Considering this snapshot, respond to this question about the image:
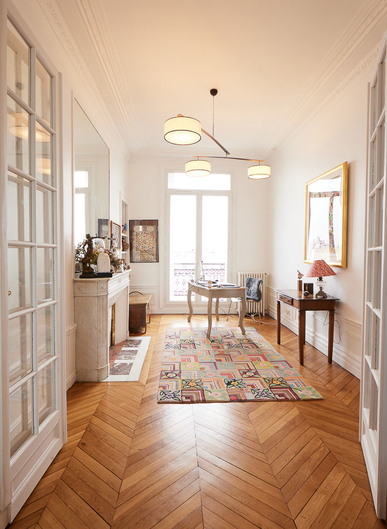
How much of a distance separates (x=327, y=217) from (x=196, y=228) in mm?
3110

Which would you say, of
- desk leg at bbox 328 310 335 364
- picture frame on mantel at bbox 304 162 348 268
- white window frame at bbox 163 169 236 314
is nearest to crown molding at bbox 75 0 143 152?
white window frame at bbox 163 169 236 314

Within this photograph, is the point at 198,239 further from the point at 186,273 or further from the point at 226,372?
the point at 226,372

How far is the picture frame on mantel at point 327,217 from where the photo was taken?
357 centimetres

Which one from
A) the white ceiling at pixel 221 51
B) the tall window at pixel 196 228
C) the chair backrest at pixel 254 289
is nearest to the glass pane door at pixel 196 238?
the tall window at pixel 196 228

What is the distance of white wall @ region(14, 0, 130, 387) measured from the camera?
2225 millimetres

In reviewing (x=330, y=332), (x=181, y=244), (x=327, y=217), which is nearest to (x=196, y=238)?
(x=181, y=244)

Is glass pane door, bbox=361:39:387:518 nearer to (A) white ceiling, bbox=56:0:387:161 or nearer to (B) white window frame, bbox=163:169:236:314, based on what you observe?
(A) white ceiling, bbox=56:0:387:161

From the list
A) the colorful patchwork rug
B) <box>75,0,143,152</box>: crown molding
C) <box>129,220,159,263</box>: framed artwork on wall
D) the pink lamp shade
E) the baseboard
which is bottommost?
the colorful patchwork rug

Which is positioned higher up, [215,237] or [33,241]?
[215,237]

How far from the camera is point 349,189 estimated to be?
3.51 meters

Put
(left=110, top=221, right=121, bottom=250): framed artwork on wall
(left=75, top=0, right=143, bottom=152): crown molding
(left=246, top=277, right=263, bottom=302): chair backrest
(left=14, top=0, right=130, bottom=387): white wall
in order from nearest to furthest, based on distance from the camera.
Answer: (left=14, top=0, right=130, bottom=387): white wall, (left=75, top=0, right=143, bottom=152): crown molding, (left=110, top=221, right=121, bottom=250): framed artwork on wall, (left=246, top=277, right=263, bottom=302): chair backrest

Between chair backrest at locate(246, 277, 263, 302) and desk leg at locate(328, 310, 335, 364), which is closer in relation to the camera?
desk leg at locate(328, 310, 335, 364)

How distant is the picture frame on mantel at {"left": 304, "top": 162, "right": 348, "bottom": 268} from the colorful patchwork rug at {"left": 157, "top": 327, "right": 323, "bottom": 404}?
1471mm

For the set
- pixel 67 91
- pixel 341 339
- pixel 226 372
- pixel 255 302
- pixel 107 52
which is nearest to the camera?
pixel 67 91
